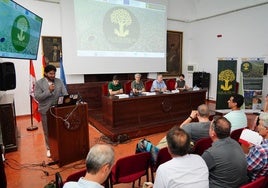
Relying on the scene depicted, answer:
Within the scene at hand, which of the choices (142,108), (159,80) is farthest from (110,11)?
(142,108)

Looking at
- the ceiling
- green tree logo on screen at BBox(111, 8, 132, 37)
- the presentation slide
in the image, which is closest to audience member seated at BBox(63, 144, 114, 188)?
the presentation slide

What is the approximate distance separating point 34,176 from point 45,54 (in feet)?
13.3

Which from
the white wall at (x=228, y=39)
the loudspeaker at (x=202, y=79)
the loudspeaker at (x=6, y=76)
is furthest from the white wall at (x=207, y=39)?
the loudspeaker at (x=6, y=76)

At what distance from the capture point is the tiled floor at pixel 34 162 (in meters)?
2.80

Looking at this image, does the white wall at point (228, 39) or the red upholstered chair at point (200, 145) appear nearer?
the red upholstered chair at point (200, 145)

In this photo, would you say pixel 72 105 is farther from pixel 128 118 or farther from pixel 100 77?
pixel 100 77

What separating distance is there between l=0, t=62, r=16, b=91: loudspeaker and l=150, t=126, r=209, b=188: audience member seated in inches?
119

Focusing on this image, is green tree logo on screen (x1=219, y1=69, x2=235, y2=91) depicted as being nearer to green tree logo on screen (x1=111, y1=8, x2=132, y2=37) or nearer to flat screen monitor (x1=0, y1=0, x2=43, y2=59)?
green tree logo on screen (x1=111, y1=8, x2=132, y2=37)

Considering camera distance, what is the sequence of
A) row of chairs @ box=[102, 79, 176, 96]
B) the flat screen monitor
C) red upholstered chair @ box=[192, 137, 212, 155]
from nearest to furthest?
red upholstered chair @ box=[192, 137, 212, 155]
the flat screen monitor
row of chairs @ box=[102, 79, 176, 96]

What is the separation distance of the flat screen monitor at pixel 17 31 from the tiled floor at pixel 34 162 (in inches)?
66.2

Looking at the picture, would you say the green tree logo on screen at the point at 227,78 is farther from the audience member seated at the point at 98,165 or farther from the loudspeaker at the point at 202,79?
the audience member seated at the point at 98,165

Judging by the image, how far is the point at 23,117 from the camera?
5973 mm

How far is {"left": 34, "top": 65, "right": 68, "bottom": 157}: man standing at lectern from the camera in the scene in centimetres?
316

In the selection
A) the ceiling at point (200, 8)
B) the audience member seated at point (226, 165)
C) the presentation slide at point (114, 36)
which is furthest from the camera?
the ceiling at point (200, 8)
